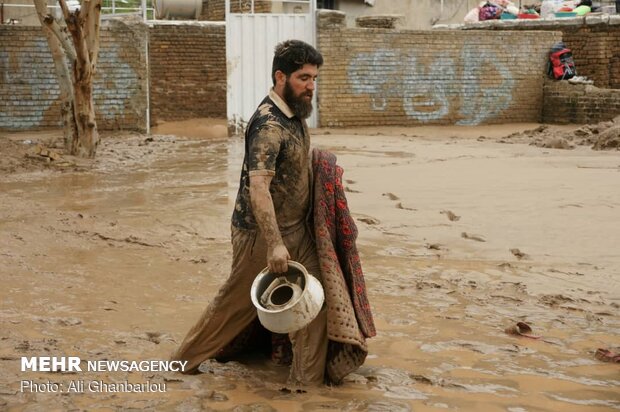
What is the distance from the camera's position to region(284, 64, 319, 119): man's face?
12.7 feet

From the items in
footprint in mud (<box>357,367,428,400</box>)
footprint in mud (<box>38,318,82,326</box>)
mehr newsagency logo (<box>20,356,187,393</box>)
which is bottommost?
footprint in mud (<box>357,367,428,400</box>)

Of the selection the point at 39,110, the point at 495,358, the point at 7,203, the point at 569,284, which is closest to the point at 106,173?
the point at 7,203

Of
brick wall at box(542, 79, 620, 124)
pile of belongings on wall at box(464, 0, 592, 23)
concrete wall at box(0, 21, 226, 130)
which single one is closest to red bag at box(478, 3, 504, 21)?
pile of belongings on wall at box(464, 0, 592, 23)

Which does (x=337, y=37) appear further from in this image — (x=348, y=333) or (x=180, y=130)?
(x=348, y=333)

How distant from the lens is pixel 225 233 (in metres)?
7.31

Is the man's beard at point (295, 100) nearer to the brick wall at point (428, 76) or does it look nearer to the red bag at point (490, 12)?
the brick wall at point (428, 76)

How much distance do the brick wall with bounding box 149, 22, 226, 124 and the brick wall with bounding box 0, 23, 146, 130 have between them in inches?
80.1

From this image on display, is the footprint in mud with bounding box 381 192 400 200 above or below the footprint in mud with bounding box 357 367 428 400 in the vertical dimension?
above

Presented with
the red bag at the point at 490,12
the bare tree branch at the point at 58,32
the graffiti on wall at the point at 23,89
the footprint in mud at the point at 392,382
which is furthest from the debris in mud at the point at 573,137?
the footprint in mud at the point at 392,382

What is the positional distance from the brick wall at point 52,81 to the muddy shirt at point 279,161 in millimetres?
12489

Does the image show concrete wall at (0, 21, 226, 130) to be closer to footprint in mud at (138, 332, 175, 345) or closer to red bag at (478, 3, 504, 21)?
red bag at (478, 3, 504, 21)

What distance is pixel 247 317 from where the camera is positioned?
405cm

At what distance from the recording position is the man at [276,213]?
375cm

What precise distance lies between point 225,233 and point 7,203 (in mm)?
2343
